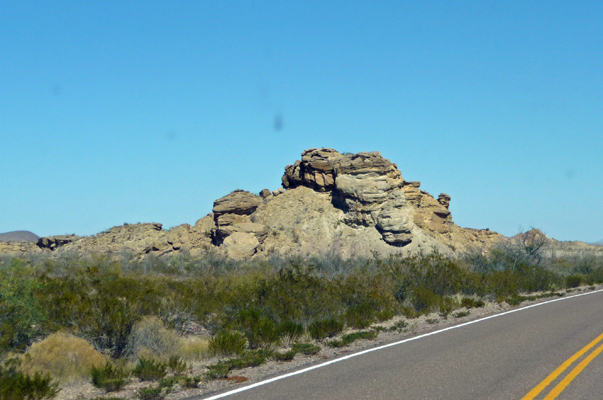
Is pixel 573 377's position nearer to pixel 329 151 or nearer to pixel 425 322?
pixel 425 322

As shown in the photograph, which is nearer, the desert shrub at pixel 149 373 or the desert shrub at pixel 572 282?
the desert shrub at pixel 149 373

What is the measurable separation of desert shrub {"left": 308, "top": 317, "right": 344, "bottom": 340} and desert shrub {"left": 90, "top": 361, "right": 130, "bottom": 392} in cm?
491

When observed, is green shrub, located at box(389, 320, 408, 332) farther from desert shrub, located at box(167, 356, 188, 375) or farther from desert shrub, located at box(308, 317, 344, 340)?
desert shrub, located at box(167, 356, 188, 375)

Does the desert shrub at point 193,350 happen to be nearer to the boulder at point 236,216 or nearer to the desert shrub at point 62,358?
the desert shrub at point 62,358

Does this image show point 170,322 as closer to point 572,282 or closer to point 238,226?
point 572,282

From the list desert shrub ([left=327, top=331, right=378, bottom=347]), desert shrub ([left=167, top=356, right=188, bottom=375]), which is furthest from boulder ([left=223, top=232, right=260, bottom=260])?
desert shrub ([left=167, top=356, right=188, bottom=375])

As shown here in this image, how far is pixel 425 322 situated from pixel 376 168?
42312mm

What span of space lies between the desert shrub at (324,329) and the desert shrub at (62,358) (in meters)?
4.69

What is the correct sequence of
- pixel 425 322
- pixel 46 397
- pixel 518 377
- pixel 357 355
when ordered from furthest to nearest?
pixel 425 322 → pixel 357 355 → pixel 518 377 → pixel 46 397

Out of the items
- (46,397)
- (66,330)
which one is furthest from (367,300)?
(46,397)

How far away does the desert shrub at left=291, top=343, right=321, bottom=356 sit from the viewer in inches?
421

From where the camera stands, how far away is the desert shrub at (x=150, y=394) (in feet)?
25.0

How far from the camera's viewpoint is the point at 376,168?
185 ft

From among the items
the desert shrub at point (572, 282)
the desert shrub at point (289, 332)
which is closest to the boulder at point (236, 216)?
the desert shrub at point (572, 282)
